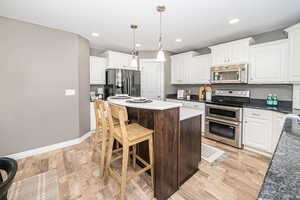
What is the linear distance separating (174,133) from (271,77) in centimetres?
247

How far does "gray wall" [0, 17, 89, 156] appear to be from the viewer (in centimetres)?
232

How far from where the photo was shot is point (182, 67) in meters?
4.23

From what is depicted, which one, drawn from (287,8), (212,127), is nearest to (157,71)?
(212,127)

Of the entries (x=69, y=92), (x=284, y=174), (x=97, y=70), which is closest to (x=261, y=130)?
(x=284, y=174)

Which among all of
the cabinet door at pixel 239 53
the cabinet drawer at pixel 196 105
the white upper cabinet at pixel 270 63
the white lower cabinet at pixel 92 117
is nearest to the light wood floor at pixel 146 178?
the white lower cabinet at pixel 92 117

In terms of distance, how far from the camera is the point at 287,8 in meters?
1.96

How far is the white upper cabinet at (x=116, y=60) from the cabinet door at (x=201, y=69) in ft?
6.80

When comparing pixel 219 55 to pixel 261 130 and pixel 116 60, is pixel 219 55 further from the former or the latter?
pixel 116 60

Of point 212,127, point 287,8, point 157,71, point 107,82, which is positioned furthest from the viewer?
point 157,71

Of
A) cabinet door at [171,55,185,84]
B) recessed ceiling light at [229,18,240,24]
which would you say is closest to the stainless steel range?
cabinet door at [171,55,185,84]

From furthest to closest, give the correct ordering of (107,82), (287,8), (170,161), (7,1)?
(107,82) → (287,8) → (7,1) → (170,161)

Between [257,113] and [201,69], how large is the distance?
178 cm

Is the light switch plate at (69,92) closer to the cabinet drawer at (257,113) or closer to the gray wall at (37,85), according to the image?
the gray wall at (37,85)

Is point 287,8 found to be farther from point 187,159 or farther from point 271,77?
point 187,159
